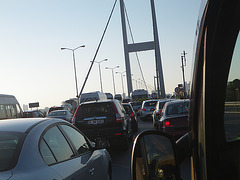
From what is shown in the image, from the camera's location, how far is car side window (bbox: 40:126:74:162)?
3.08 m

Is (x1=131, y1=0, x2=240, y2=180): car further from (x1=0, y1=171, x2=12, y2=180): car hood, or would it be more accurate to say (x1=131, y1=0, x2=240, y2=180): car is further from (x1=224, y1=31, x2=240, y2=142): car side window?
(x1=0, y1=171, x2=12, y2=180): car hood

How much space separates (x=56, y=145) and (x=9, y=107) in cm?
2119

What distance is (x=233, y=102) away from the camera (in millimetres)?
1628

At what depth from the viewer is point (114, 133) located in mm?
9984

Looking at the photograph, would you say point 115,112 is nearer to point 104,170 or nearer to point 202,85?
point 104,170

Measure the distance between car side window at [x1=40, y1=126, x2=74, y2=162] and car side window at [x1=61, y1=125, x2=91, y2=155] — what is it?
9.7 inches

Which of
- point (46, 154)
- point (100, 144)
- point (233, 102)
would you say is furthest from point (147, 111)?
point (233, 102)

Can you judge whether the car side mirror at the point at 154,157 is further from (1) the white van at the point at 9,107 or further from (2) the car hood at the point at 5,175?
(1) the white van at the point at 9,107

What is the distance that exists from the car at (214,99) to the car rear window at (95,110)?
8.66m

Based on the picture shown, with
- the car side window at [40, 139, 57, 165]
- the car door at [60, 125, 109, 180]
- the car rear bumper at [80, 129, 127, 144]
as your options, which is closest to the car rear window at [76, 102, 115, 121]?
the car rear bumper at [80, 129, 127, 144]

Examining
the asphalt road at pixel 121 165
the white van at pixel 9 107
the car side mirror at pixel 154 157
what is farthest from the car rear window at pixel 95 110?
the white van at pixel 9 107

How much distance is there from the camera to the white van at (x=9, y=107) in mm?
22164

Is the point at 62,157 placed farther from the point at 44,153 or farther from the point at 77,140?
the point at 77,140

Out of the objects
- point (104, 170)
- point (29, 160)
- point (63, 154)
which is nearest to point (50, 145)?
point (63, 154)
